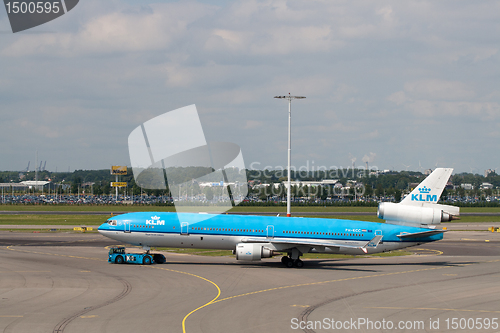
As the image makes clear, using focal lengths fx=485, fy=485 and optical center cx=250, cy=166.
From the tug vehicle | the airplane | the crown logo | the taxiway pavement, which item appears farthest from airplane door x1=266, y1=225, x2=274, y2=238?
the crown logo

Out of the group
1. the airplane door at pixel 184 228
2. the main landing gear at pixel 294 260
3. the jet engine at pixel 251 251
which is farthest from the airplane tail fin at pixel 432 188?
the airplane door at pixel 184 228

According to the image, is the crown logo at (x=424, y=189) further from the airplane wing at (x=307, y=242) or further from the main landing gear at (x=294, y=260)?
the main landing gear at (x=294, y=260)

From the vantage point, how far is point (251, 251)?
4766cm

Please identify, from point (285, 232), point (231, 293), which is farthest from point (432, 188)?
point (231, 293)

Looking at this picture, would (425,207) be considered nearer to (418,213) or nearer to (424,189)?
(418,213)

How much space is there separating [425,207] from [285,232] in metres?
15.6

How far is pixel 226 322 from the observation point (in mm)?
27047

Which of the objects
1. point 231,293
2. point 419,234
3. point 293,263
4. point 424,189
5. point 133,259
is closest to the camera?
point 231,293

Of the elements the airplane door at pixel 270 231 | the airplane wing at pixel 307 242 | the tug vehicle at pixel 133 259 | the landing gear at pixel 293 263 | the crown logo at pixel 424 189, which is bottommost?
the landing gear at pixel 293 263

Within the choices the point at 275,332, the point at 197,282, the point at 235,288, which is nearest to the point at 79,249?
the point at 197,282

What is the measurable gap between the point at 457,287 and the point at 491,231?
60.4m

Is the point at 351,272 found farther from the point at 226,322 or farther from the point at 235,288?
the point at 226,322

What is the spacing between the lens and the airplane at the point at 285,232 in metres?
49.2

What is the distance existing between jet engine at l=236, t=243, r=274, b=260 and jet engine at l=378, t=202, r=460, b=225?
579 inches
